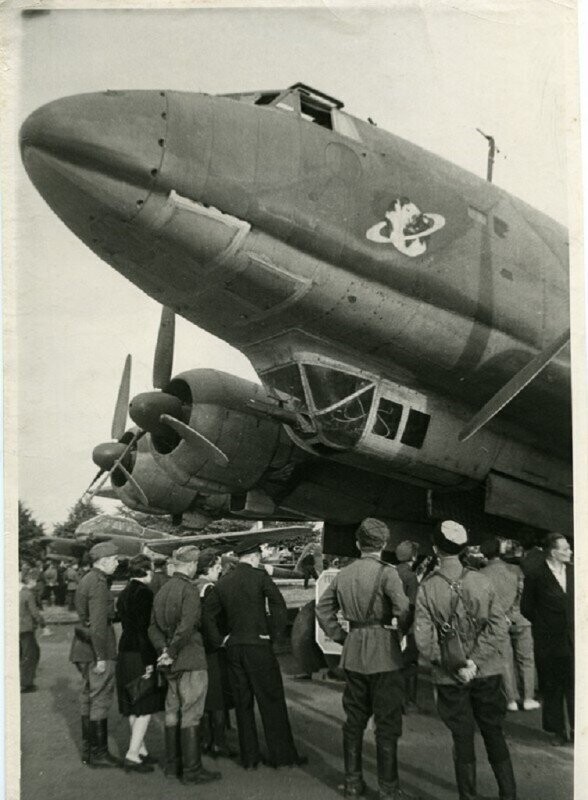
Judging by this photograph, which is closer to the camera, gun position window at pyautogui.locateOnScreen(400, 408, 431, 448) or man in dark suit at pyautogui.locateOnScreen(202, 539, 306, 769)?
man in dark suit at pyautogui.locateOnScreen(202, 539, 306, 769)

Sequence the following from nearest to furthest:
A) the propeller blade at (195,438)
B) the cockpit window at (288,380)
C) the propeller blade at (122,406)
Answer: the cockpit window at (288,380) → the propeller blade at (195,438) → the propeller blade at (122,406)

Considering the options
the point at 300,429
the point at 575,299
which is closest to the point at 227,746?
the point at 300,429

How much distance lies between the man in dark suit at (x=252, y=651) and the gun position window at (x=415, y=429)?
6.62ft

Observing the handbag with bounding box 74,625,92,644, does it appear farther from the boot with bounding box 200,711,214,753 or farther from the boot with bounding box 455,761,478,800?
the boot with bounding box 455,761,478,800

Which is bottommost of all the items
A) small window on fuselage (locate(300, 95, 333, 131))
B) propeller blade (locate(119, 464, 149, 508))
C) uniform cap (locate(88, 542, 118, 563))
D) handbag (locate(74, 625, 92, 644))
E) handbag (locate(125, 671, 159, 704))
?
handbag (locate(125, 671, 159, 704))

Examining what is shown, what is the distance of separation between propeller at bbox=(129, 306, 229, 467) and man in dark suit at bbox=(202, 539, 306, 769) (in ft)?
9.46

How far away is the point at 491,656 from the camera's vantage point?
16.3 ft

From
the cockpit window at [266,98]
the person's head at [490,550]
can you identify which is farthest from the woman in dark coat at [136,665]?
the cockpit window at [266,98]

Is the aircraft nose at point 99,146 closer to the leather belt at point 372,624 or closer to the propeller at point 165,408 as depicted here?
the propeller at point 165,408

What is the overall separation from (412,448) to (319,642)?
281 cm

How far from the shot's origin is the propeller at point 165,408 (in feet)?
29.6

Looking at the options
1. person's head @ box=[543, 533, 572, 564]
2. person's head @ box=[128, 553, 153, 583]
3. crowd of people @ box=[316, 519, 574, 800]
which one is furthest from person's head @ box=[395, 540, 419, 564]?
person's head @ box=[128, 553, 153, 583]

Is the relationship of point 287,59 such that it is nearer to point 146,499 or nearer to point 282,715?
point 282,715

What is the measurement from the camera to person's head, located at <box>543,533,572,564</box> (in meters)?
6.41
